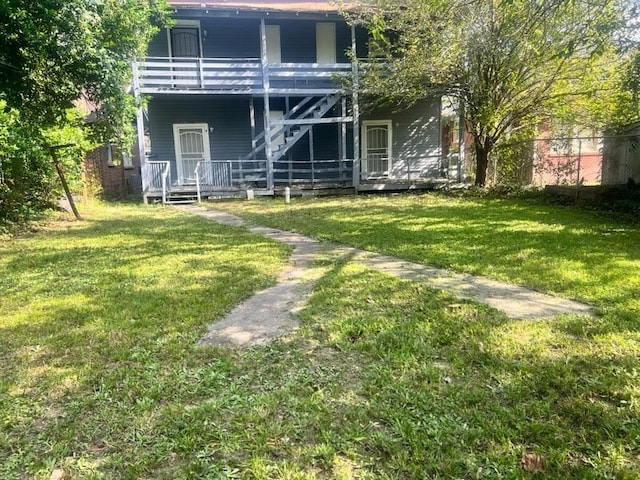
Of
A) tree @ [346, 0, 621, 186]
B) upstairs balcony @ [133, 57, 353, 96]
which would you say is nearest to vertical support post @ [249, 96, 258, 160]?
upstairs balcony @ [133, 57, 353, 96]

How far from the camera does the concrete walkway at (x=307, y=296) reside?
3.84m

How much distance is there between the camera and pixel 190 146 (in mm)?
17281

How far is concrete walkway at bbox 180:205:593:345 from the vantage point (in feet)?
12.6

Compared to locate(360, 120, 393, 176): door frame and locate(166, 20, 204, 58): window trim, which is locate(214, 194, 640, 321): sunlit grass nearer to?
locate(360, 120, 393, 176): door frame

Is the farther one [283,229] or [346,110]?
[346,110]

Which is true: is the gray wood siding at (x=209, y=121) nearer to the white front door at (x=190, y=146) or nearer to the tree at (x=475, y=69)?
the white front door at (x=190, y=146)

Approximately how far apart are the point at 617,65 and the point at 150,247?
12204 mm

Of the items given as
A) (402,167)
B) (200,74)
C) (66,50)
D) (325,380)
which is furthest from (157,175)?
(325,380)

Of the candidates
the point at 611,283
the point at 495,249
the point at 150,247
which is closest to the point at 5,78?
the point at 150,247

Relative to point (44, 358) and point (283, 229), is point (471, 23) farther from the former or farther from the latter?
point (44, 358)

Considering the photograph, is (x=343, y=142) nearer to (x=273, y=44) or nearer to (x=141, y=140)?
(x=273, y=44)

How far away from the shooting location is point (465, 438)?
7.69 feet

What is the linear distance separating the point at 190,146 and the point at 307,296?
553 inches

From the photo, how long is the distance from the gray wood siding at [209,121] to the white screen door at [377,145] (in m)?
4.66
